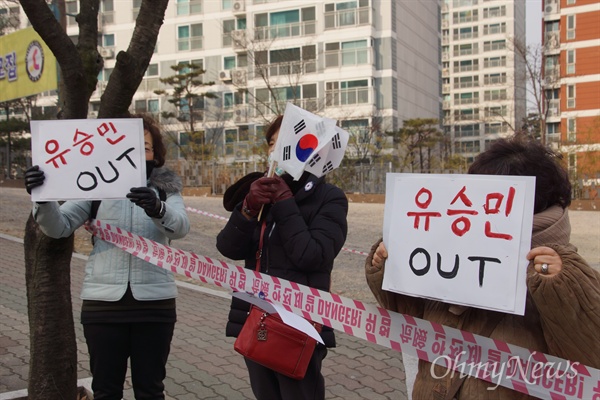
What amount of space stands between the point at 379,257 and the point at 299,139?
2.39 ft

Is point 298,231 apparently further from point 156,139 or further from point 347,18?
point 347,18

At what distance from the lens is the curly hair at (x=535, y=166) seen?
84.9 inches

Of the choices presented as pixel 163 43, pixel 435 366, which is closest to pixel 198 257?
pixel 435 366

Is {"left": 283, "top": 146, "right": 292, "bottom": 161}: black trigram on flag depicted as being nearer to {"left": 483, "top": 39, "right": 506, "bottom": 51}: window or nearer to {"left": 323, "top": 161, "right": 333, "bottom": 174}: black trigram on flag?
{"left": 323, "top": 161, "right": 333, "bottom": 174}: black trigram on flag

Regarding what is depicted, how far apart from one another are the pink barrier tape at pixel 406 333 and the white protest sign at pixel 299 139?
0.54 m

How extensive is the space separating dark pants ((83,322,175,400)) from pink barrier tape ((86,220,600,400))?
0.36m

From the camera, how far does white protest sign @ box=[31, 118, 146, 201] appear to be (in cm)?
321

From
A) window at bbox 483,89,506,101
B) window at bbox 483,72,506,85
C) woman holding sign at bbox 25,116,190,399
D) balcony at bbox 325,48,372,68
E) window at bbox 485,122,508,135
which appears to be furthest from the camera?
window at bbox 483,72,506,85

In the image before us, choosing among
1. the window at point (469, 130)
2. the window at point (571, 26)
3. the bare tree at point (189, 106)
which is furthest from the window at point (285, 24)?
the window at point (469, 130)

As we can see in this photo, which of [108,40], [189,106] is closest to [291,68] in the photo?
[189,106]

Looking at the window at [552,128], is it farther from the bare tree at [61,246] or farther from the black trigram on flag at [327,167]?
the black trigram on flag at [327,167]

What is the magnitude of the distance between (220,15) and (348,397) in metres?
42.9

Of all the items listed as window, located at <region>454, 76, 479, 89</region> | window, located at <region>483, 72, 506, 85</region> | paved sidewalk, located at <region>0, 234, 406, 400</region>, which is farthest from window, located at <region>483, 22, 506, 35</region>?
paved sidewalk, located at <region>0, 234, 406, 400</region>

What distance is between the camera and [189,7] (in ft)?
149
